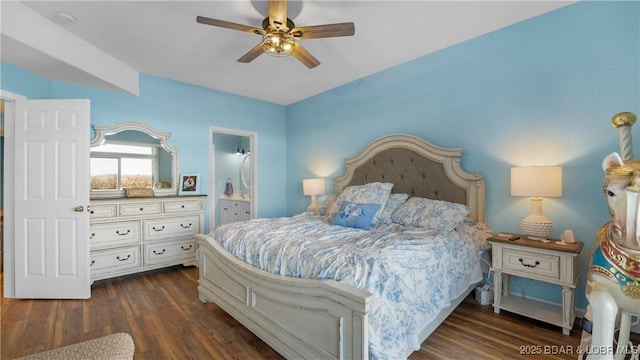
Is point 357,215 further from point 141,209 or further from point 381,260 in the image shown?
point 141,209

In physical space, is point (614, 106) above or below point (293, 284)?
above

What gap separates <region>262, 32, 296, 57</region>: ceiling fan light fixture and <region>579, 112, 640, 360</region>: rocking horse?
2.17 metres

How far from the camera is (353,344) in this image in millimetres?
1363

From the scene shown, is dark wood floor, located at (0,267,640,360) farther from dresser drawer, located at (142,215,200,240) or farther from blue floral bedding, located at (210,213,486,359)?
dresser drawer, located at (142,215,200,240)

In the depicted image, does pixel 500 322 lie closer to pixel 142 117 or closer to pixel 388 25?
pixel 388 25

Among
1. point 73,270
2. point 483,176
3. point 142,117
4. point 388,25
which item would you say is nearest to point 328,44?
point 388,25

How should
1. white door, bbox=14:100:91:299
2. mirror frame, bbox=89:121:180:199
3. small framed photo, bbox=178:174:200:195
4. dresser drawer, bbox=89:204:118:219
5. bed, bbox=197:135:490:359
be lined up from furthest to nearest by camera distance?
small framed photo, bbox=178:174:200:195, mirror frame, bbox=89:121:180:199, dresser drawer, bbox=89:204:118:219, white door, bbox=14:100:91:299, bed, bbox=197:135:490:359

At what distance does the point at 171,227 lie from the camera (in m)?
3.53

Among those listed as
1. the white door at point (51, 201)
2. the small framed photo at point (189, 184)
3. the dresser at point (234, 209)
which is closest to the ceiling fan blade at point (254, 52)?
the white door at point (51, 201)

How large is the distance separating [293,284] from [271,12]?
1.88m

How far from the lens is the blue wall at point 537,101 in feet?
6.92

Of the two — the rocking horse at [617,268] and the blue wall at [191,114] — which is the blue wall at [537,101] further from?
the blue wall at [191,114]

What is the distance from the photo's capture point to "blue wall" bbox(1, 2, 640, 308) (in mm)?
2137

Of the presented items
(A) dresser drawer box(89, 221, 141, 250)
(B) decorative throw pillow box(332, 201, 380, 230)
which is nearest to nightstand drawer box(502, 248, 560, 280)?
(B) decorative throw pillow box(332, 201, 380, 230)
